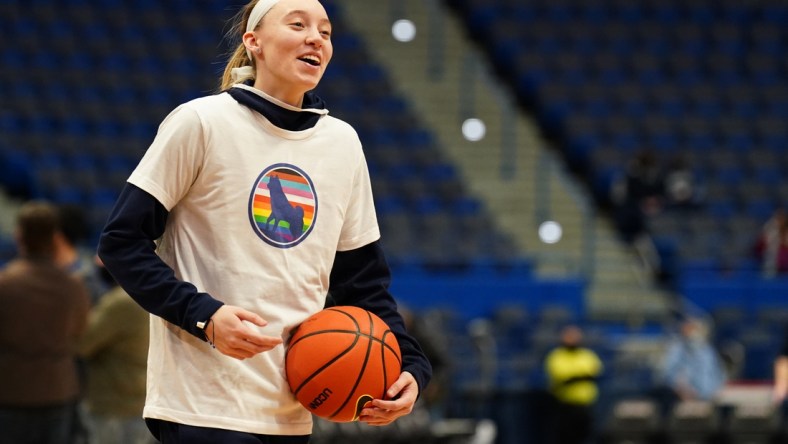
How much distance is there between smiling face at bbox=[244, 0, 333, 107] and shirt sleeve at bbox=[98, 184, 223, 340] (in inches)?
17.6

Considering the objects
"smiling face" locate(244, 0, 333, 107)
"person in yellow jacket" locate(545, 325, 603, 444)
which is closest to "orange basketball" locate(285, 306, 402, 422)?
"smiling face" locate(244, 0, 333, 107)

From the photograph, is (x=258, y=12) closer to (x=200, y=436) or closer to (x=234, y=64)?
(x=234, y=64)

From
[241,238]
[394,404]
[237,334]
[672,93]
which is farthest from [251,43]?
[672,93]

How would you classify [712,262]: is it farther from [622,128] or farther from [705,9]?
[705,9]

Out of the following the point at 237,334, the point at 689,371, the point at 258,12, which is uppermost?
the point at 258,12

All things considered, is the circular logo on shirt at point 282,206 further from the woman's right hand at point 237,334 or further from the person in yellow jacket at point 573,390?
the person in yellow jacket at point 573,390

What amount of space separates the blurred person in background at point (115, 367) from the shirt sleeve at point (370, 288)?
2.89 m

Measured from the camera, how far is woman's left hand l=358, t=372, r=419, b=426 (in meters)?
3.01

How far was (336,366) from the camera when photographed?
9.71 ft

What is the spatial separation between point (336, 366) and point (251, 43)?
85 cm

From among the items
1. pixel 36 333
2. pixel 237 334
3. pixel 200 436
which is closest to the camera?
pixel 237 334

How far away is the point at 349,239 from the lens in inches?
127

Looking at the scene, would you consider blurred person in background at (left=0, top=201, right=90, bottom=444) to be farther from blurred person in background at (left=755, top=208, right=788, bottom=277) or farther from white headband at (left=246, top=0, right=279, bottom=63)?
blurred person in background at (left=755, top=208, right=788, bottom=277)

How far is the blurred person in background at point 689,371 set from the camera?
38.6ft
